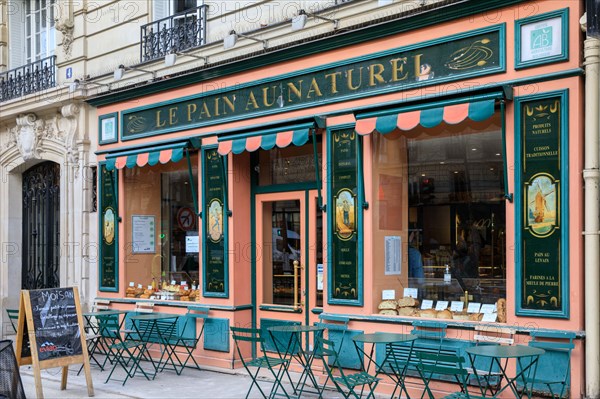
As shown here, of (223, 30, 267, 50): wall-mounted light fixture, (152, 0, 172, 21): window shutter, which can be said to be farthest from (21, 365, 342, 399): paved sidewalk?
(152, 0, 172, 21): window shutter

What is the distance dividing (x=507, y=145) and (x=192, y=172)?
16.8ft

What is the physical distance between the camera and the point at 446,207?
26.4ft

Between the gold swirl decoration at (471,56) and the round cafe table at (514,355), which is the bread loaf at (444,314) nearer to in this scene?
the round cafe table at (514,355)

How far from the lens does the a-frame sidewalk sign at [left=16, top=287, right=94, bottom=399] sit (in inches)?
313

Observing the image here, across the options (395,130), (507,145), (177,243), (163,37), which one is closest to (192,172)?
(177,243)

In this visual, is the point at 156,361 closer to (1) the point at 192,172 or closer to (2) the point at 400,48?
(1) the point at 192,172

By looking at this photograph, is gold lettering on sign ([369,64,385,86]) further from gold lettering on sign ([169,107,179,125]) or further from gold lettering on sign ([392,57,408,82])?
gold lettering on sign ([169,107,179,125])

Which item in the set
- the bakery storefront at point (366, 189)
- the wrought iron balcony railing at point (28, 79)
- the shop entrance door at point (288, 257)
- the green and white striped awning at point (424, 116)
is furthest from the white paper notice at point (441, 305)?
the wrought iron balcony railing at point (28, 79)

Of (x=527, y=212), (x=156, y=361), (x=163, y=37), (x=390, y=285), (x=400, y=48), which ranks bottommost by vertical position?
(x=156, y=361)

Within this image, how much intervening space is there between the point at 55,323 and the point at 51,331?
0.36ft

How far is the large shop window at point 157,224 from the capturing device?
11059 millimetres

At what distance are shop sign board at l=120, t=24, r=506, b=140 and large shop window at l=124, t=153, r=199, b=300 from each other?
0.80 meters

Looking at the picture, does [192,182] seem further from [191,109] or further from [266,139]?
[266,139]

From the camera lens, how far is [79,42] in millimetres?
12430
